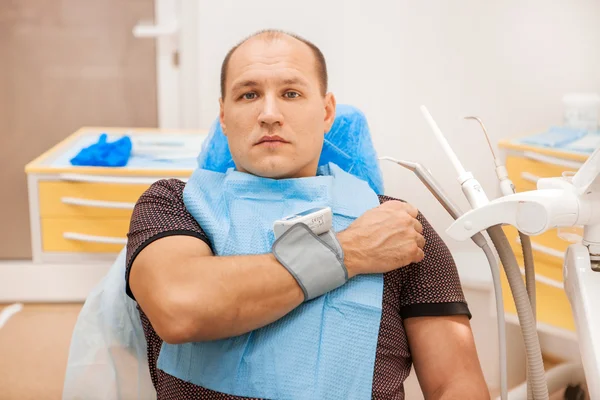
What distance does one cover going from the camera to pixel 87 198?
2428 millimetres

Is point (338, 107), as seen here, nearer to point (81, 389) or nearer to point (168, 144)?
point (81, 389)

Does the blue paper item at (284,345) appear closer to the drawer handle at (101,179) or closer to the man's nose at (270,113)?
the man's nose at (270,113)

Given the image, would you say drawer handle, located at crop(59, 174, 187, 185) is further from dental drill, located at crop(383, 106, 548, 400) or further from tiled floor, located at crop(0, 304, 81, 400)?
dental drill, located at crop(383, 106, 548, 400)

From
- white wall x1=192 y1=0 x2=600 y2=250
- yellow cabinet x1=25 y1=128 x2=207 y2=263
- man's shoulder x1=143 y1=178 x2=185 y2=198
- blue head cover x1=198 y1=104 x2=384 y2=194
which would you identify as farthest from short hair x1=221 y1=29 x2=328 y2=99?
white wall x1=192 y1=0 x2=600 y2=250

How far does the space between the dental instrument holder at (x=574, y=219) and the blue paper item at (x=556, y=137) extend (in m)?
1.13

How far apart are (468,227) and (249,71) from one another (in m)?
0.59

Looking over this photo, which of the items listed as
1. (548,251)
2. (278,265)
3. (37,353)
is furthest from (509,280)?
(37,353)

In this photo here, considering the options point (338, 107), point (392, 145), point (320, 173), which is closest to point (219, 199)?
point (320, 173)

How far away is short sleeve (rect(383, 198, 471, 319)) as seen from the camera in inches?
54.8

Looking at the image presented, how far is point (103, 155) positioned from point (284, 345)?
4.44 feet

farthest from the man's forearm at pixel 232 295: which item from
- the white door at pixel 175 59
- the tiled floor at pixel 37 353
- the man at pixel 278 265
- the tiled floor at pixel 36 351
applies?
the white door at pixel 175 59

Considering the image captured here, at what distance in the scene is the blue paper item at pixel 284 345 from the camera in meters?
1.28

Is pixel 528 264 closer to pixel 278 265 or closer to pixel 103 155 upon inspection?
pixel 278 265

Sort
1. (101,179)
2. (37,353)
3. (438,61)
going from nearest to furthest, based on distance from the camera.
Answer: (101,179) < (37,353) < (438,61)
